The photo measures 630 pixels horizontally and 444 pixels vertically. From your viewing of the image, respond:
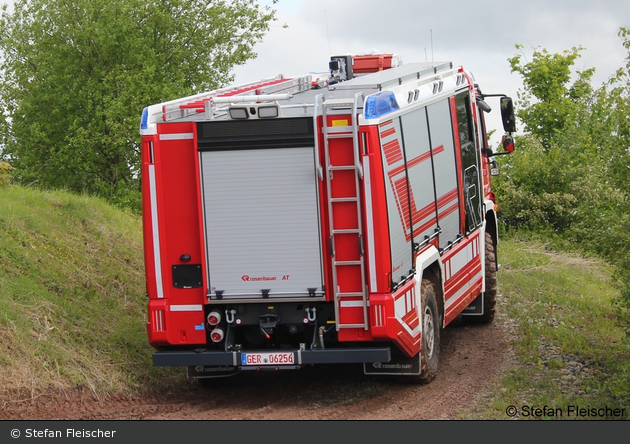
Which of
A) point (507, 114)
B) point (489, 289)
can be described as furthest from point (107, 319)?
point (507, 114)

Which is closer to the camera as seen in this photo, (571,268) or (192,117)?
(192,117)

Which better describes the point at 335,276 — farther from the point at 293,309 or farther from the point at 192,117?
the point at 192,117

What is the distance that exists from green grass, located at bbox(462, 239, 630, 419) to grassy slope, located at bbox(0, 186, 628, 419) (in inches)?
0.9

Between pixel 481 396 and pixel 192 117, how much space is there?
4095 millimetres

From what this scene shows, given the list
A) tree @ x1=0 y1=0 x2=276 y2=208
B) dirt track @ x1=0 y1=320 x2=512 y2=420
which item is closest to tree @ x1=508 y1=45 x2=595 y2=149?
tree @ x1=0 y1=0 x2=276 y2=208

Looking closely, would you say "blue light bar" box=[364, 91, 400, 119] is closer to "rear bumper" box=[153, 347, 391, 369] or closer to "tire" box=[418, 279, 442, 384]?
"tire" box=[418, 279, 442, 384]

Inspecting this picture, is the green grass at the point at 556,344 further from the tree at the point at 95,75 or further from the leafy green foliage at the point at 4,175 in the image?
the tree at the point at 95,75

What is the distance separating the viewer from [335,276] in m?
8.69

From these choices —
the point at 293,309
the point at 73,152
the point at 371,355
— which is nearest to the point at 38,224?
the point at 293,309

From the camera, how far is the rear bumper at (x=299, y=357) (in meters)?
8.81

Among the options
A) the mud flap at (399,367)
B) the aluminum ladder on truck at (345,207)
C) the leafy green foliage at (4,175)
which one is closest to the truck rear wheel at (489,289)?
the mud flap at (399,367)

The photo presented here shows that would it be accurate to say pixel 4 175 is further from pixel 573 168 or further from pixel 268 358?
pixel 573 168

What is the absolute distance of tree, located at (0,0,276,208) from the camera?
25609mm

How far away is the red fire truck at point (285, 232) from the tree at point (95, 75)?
16.1 meters
